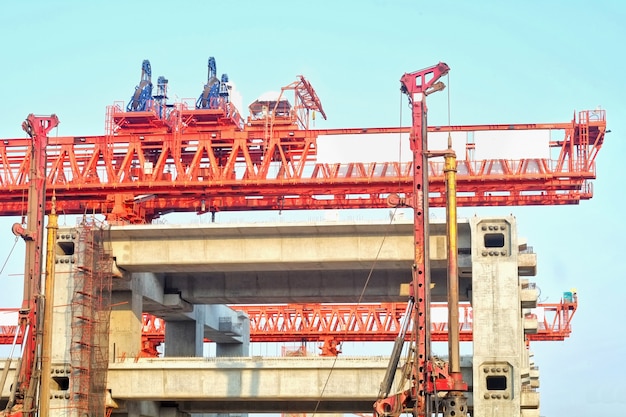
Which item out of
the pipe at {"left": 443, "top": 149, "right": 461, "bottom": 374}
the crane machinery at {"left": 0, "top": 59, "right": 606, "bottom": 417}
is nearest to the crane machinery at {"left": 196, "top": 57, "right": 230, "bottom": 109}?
the crane machinery at {"left": 0, "top": 59, "right": 606, "bottom": 417}

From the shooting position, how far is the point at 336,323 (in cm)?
10588

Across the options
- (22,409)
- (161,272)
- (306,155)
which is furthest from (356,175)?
(22,409)

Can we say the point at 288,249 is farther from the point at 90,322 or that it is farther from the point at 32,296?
the point at 32,296

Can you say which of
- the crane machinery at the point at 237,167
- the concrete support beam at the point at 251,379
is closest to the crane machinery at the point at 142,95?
the crane machinery at the point at 237,167

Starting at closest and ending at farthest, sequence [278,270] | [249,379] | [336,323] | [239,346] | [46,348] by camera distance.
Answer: [46,348]
[249,379]
[278,270]
[239,346]
[336,323]

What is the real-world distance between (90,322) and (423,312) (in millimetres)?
16439

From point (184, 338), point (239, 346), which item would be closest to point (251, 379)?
point (184, 338)

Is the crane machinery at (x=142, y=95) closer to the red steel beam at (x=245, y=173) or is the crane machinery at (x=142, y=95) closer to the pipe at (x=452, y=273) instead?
the red steel beam at (x=245, y=173)

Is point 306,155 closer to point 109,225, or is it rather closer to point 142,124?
point 142,124

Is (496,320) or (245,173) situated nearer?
(496,320)

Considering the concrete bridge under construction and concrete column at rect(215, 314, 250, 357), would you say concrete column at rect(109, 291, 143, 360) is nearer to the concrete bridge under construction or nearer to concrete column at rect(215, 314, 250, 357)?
the concrete bridge under construction

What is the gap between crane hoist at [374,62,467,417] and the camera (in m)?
44.3

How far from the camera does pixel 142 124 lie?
254 ft

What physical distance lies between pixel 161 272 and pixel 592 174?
89.6 feet
